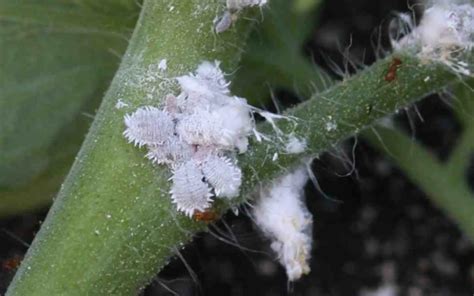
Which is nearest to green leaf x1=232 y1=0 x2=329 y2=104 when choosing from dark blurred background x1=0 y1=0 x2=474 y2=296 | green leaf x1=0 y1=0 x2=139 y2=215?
dark blurred background x1=0 y1=0 x2=474 y2=296

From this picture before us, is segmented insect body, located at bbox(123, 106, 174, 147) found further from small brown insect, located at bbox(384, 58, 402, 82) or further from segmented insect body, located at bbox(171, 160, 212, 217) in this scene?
small brown insect, located at bbox(384, 58, 402, 82)

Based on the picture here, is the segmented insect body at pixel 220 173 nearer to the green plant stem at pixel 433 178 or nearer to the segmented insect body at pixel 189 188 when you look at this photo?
the segmented insect body at pixel 189 188

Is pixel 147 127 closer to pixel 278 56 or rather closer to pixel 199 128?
pixel 199 128

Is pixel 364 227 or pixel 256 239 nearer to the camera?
pixel 256 239

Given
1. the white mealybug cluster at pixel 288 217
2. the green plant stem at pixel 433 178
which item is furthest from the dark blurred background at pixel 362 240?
the white mealybug cluster at pixel 288 217

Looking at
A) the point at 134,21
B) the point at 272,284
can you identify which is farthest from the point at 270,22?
the point at 272,284

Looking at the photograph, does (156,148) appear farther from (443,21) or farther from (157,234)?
(443,21)

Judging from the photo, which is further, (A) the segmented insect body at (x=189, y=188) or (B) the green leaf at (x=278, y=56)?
(B) the green leaf at (x=278, y=56)
